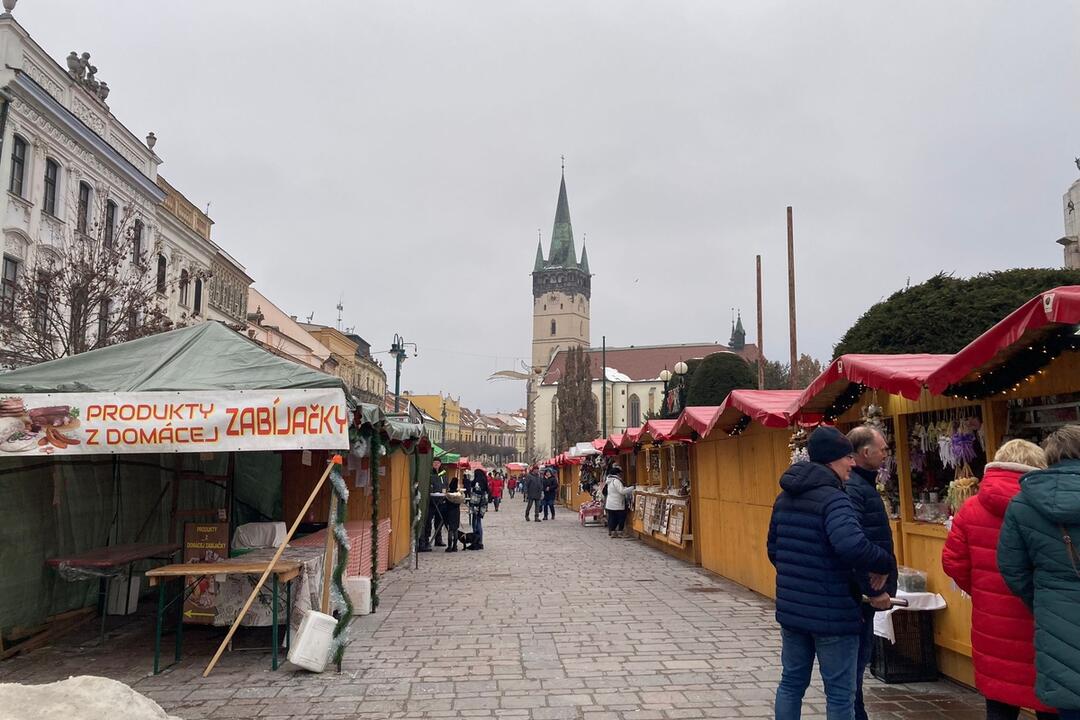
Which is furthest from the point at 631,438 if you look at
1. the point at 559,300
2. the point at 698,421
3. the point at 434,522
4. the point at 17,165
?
the point at 559,300

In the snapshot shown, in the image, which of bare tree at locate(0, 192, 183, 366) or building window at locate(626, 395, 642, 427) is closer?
bare tree at locate(0, 192, 183, 366)

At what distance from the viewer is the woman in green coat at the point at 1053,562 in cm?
324

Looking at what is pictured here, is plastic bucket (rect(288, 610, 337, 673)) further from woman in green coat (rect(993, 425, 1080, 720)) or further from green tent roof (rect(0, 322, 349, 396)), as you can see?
woman in green coat (rect(993, 425, 1080, 720))

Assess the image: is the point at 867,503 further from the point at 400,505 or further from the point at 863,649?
the point at 400,505

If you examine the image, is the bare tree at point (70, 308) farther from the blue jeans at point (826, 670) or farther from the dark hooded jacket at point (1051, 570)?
the dark hooded jacket at point (1051, 570)

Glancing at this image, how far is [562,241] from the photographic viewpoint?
384ft

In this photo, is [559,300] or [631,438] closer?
[631,438]

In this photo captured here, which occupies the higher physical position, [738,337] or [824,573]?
[738,337]

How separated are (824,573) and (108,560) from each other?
6856 mm

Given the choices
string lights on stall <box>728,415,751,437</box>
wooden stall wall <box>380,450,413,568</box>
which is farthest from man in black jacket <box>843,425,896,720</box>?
wooden stall wall <box>380,450,413,568</box>

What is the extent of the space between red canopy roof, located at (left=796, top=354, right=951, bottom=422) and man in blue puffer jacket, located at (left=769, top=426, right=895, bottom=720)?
213cm

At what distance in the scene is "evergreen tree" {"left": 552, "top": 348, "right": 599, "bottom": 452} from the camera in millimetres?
66438

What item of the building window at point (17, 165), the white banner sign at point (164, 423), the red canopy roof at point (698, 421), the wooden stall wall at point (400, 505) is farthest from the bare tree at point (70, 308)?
the red canopy roof at point (698, 421)

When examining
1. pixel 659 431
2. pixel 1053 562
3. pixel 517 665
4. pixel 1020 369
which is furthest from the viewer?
pixel 659 431
